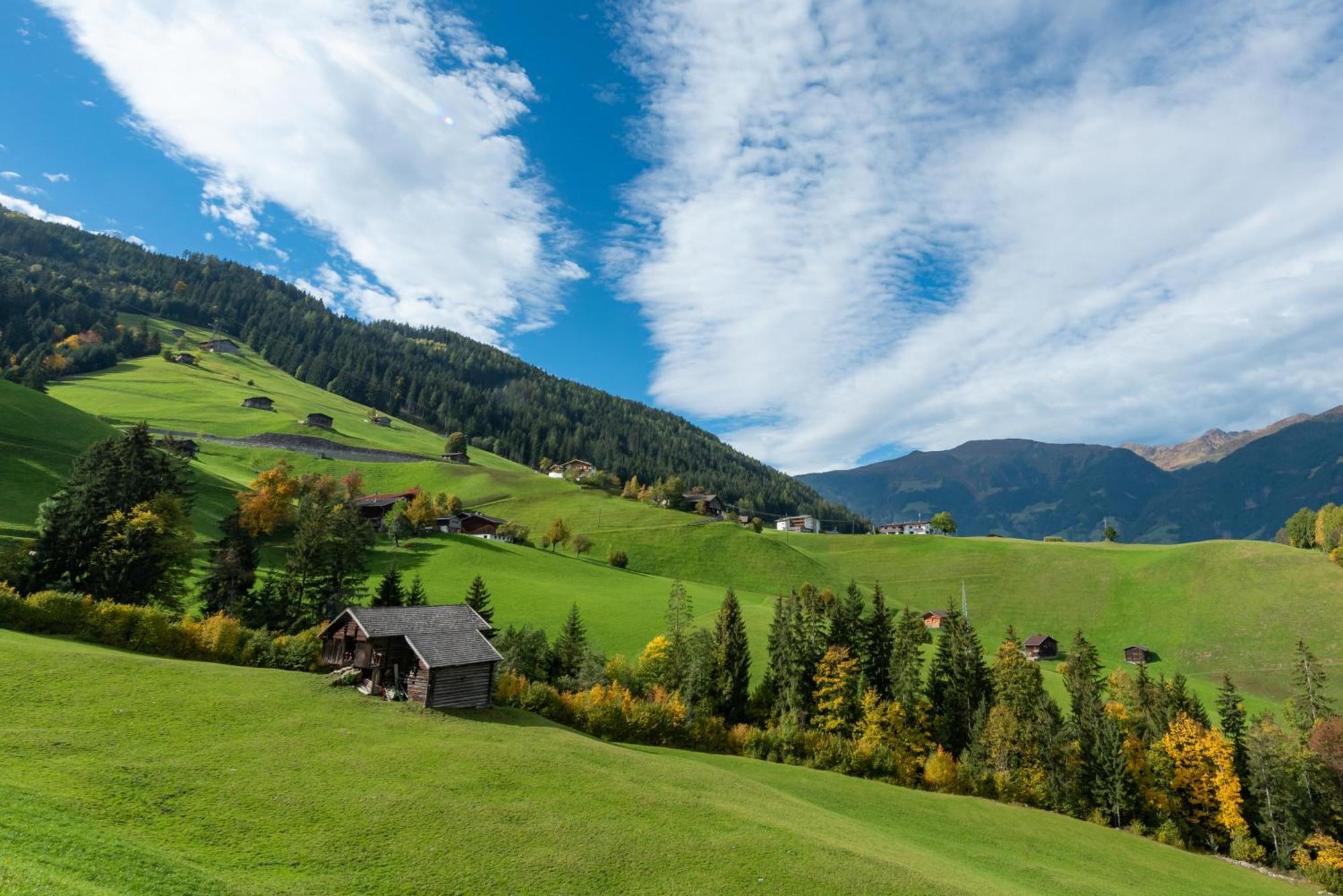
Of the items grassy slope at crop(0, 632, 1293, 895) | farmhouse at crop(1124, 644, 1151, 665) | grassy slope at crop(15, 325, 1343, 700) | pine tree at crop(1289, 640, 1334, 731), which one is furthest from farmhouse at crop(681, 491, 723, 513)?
grassy slope at crop(0, 632, 1293, 895)

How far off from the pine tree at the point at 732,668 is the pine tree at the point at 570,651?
13.7m

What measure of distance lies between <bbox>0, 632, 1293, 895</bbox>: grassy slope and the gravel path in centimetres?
14147

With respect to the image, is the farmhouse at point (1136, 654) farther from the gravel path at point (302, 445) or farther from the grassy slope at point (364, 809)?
the gravel path at point (302, 445)

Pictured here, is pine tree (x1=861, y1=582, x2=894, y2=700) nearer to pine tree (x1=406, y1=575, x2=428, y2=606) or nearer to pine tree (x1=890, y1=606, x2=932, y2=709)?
Result: pine tree (x1=890, y1=606, x2=932, y2=709)

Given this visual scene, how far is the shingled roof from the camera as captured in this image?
39375mm

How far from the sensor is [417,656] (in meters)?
39.0

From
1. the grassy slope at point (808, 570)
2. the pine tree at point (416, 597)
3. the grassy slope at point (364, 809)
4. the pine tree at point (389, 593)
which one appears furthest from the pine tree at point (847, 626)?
the pine tree at point (389, 593)

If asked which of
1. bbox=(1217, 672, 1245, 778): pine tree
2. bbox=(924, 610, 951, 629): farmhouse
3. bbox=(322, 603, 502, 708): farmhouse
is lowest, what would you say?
bbox=(1217, 672, 1245, 778): pine tree

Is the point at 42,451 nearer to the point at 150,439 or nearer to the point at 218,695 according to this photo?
the point at 150,439

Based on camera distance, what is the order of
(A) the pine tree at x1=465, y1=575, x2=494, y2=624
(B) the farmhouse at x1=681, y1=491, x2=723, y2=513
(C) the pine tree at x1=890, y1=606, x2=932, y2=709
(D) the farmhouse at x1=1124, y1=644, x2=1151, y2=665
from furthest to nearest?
(B) the farmhouse at x1=681, y1=491, x2=723, y2=513 → (D) the farmhouse at x1=1124, y1=644, x2=1151, y2=665 → (A) the pine tree at x1=465, y1=575, x2=494, y2=624 → (C) the pine tree at x1=890, y1=606, x2=932, y2=709

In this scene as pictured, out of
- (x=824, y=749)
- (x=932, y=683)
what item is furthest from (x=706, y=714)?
(x=932, y=683)

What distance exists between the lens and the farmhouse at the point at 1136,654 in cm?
10099

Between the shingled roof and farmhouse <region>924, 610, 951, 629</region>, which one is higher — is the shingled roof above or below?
below

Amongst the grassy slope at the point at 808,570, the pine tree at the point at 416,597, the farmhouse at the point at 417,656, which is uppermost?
the grassy slope at the point at 808,570
